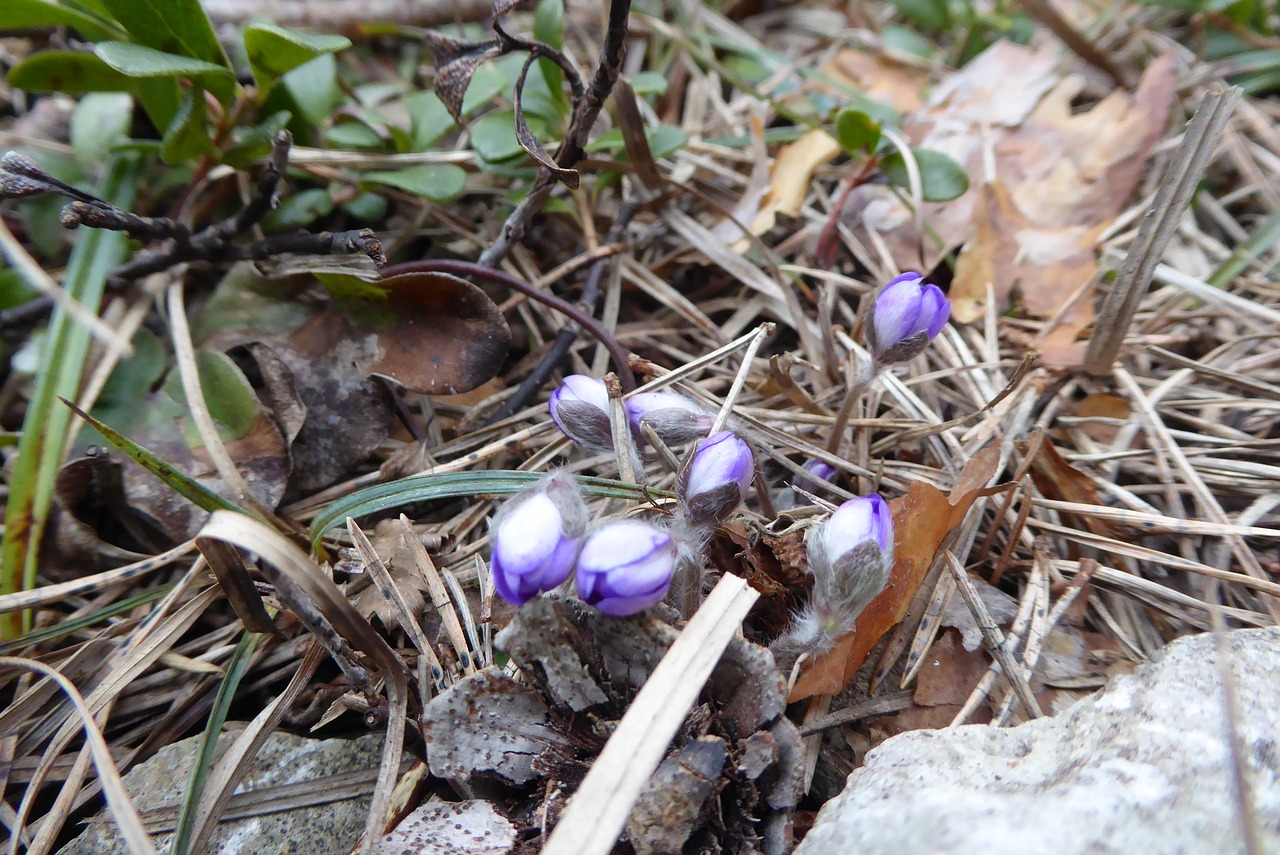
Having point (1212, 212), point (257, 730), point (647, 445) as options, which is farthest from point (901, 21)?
point (257, 730)

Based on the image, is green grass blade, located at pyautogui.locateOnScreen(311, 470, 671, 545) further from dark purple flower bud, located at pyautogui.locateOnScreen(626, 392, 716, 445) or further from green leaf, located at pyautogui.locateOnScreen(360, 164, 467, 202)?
green leaf, located at pyautogui.locateOnScreen(360, 164, 467, 202)

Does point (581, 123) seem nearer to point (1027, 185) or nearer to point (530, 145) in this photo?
point (530, 145)

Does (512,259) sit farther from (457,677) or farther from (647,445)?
(457,677)

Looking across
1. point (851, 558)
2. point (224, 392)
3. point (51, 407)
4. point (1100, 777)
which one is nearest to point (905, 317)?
point (851, 558)

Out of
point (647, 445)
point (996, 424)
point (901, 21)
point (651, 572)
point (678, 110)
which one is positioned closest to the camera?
point (651, 572)

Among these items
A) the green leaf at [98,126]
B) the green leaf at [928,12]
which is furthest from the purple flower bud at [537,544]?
the green leaf at [928,12]
